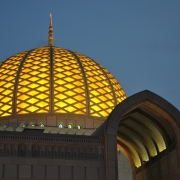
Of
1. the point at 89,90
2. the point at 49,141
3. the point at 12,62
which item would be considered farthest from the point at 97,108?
the point at 49,141

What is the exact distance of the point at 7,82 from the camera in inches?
1656

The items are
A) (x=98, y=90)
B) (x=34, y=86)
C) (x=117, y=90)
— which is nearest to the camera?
(x=34, y=86)

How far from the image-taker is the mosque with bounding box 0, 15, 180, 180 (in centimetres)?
2777

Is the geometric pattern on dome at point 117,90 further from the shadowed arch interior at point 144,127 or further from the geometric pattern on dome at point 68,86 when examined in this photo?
the shadowed arch interior at point 144,127

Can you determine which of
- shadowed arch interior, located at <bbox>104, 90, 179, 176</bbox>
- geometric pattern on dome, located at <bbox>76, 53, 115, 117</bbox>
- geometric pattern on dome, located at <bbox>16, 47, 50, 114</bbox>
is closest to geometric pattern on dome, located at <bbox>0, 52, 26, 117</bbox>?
geometric pattern on dome, located at <bbox>16, 47, 50, 114</bbox>

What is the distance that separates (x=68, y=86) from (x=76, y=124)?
3332mm

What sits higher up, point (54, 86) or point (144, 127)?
point (54, 86)

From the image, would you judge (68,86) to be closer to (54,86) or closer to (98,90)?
(54,86)

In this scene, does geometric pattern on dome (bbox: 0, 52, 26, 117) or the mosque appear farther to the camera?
geometric pattern on dome (bbox: 0, 52, 26, 117)

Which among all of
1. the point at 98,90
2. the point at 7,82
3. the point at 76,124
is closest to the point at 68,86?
the point at 98,90

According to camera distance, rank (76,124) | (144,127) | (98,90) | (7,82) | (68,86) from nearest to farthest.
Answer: (144,127) → (76,124) → (68,86) → (7,82) → (98,90)

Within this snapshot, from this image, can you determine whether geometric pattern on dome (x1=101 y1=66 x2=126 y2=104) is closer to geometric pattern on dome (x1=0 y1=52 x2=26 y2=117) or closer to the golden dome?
the golden dome

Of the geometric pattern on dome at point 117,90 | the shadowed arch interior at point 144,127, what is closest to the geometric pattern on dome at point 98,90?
the geometric pattern on dome at point 117,90

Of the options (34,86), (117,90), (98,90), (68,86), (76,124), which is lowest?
(76,124)
